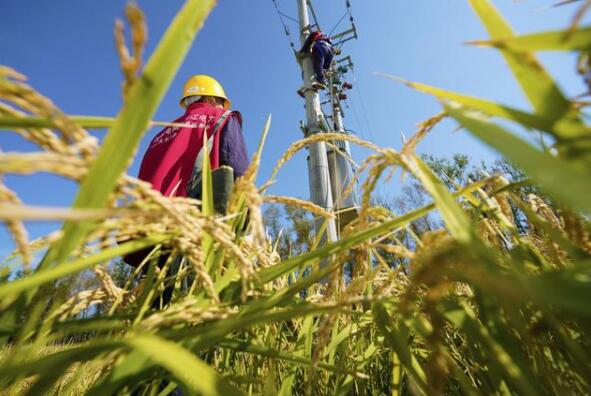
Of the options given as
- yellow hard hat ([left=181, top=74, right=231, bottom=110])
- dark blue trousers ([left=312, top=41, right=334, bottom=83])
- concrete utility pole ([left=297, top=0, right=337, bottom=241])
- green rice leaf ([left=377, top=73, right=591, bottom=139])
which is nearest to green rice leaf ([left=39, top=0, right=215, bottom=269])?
green rice leaf ([left=377, top=73, right=591, bottom=139])

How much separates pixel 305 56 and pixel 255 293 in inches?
227

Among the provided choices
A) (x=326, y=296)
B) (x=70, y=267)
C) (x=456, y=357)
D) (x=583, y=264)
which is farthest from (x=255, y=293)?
(x=456, y=357)

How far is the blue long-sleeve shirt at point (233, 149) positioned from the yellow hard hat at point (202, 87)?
0.87m

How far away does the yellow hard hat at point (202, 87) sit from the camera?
8.05 ft

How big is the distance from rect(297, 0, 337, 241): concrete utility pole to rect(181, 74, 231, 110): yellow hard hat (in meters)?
1.40

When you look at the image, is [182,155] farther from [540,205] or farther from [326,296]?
[540,205]

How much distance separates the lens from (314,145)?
178 inches

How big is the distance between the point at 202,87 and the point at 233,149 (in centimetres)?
116

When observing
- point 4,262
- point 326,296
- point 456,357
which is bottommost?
point 456,357

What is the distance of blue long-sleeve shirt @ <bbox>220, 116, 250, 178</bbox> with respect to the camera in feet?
5.20

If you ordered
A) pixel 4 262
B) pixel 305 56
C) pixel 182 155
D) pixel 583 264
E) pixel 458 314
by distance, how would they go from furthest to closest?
pixel 305 56 → pixel 182 155 → pixel 4 262 → pixel 458 314 → pixel 583 264

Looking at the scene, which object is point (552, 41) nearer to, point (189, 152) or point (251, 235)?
point (251, 235)

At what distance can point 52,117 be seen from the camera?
0.22 m

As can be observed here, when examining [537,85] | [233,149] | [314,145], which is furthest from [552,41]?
[314,145]
